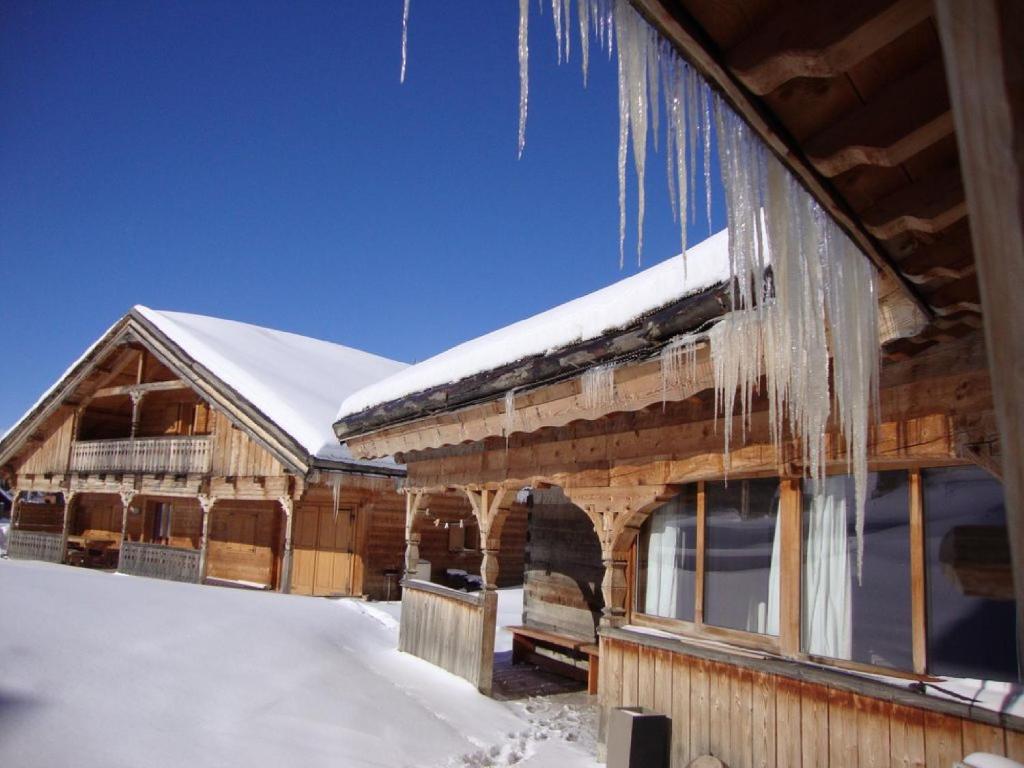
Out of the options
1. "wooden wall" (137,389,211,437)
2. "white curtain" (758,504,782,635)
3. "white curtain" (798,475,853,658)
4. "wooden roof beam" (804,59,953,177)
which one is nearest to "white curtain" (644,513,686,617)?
"white curtain" (758,504,782,635)

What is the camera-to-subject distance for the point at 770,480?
219 inches

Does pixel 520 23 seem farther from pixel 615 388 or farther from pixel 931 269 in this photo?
pixel 615 388

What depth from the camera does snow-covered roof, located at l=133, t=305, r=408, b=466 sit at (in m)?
16.0

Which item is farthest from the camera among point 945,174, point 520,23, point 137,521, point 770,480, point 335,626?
point 137,521

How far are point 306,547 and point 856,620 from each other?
1468 centimetres

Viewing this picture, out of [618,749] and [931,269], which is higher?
[931,269]

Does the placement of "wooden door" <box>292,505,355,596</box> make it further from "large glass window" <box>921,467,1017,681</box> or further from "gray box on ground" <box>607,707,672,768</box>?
"large glass window" <box>921,467,1017,681</box>

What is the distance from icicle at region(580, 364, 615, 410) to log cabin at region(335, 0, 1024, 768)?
2 centimetres

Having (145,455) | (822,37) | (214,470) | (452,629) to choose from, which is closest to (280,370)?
(214,470)

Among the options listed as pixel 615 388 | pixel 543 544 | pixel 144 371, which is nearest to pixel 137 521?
pixel 144 371

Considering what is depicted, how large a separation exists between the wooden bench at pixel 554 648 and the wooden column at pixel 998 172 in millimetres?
8065

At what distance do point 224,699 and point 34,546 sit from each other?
18.5 m

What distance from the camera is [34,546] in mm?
20891

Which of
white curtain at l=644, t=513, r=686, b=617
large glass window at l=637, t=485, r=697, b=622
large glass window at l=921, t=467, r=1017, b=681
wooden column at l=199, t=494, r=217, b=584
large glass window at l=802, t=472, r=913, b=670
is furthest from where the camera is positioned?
wooden column at l=199, t=494, r=217, b=584
